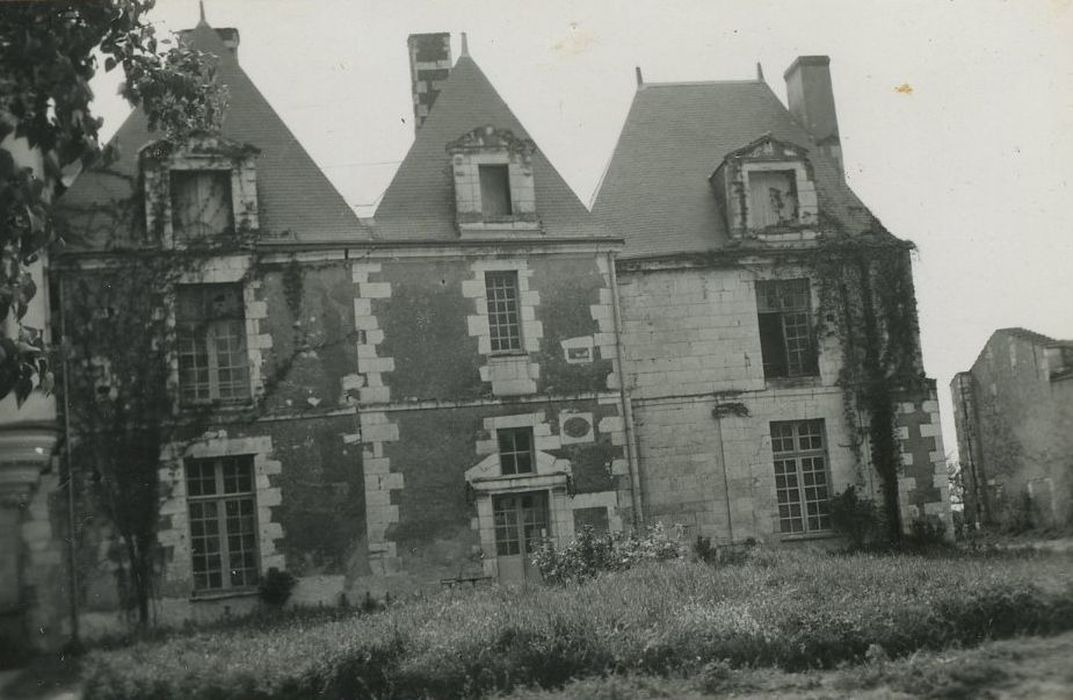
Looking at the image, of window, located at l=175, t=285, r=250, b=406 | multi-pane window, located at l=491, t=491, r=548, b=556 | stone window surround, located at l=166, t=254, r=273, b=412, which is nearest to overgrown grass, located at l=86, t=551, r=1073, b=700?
multi-pane window, located at l=491, t=491, r=548, b=556

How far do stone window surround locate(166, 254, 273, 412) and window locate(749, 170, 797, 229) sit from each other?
292 inches

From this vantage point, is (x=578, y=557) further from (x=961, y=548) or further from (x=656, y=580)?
(x=961, y=548)

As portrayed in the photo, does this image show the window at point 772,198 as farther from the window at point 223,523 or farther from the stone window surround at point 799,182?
the window at point 223,523

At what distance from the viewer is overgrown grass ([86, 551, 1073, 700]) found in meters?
8.35

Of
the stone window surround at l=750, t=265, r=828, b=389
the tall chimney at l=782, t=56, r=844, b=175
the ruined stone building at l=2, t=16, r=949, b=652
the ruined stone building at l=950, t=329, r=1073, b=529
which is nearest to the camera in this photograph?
the ruined stone building at l=2, t=16, r=949, b=652

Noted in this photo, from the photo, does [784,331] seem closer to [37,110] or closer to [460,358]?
[460,358]

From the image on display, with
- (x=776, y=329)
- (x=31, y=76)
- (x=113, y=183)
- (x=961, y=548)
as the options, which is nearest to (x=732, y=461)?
(x=776, y=329)

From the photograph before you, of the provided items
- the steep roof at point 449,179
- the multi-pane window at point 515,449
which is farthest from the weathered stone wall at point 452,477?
the steep roof at point 449,179

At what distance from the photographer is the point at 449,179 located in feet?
50.8

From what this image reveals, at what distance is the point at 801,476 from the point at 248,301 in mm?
8256

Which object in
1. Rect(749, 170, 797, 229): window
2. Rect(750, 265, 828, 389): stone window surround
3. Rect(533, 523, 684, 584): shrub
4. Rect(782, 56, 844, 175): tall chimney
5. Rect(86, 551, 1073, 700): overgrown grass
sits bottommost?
Rect(86, 551, 1073, 700): overgrown grass

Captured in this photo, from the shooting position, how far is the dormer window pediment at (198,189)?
13812mm

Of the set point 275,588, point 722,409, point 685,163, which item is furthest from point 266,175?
point 722,409

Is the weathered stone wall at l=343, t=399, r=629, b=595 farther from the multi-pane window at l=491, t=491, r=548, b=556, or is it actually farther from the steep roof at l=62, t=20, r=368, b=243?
the steep roof at l=62, t=20, r=368, b=243
